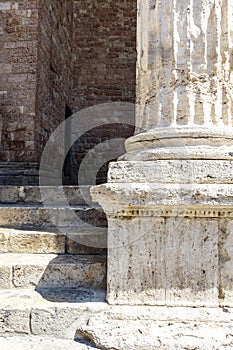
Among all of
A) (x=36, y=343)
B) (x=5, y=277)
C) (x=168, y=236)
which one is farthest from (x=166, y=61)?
(x=36, y=343)

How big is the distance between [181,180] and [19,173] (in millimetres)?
4299

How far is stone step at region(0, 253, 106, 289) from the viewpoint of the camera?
2.70 m

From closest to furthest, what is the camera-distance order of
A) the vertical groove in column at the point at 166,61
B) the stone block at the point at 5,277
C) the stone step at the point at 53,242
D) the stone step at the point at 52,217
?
1. the vertical groove in column at the point at 166,61
2. the stone block at the point at 5,277
3. the stone step at the point at 53,242
4. the stone step at the point at 52,217

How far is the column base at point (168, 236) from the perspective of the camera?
2.33 meters

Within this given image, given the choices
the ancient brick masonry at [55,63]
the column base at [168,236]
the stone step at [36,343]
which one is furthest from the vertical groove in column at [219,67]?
the ancient brick masonry at [55,63]

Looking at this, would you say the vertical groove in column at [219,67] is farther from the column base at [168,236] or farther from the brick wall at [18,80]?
the brick wall at [18,80]

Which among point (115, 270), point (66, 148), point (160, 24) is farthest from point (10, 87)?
point (115, 270)

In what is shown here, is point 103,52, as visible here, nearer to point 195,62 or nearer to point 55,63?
point 55,63

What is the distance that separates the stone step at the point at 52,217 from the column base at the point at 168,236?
0.95m

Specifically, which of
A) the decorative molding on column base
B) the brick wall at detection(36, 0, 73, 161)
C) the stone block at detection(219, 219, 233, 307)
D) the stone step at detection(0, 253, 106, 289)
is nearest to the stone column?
the stone block at detection(219, 219, 233, 307)

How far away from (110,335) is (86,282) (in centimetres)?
53

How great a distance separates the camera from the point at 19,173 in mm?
6215

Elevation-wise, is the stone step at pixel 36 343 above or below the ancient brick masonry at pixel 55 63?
below

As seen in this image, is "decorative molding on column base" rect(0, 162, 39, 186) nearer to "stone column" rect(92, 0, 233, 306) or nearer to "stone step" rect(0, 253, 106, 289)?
"stone step" rect(0, 253, 106, 289)
